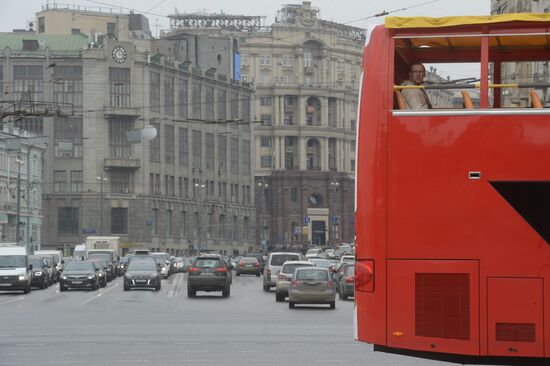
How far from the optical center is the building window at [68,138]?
470ft

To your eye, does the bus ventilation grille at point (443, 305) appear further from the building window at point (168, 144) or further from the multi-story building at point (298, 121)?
the multi-story building at point (298, 121)

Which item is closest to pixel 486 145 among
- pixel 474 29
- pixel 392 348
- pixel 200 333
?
pixel 474 29

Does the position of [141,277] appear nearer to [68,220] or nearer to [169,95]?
[68,220]

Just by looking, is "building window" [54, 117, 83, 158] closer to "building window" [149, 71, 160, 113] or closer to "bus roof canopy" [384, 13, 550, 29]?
"building window" [149, 71, 160, 113]

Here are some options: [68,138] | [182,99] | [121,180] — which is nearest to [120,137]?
Result: [121,180]

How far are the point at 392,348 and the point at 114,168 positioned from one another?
130239 millimetres

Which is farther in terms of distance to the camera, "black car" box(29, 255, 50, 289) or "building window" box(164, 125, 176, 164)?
"building window" box(164, 125, 176, 164)

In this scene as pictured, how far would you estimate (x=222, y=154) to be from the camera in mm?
162250

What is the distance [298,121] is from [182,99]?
145 ft

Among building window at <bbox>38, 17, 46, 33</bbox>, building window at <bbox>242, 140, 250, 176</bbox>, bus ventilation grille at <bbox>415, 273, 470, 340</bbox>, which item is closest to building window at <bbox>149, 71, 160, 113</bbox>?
building window at <bbox>38, 17, 46, 33</bbox>

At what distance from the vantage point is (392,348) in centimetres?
1412

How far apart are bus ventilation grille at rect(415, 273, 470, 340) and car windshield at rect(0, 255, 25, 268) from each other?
154 ft

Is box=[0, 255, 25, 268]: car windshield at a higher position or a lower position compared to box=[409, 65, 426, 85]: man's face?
lower

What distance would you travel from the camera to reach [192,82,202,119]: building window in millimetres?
152500
